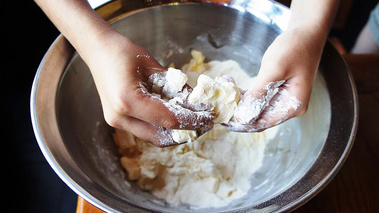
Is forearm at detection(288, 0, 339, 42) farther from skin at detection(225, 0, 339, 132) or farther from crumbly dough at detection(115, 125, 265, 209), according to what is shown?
crumbly dough at detection(115, 125, 265, 209)

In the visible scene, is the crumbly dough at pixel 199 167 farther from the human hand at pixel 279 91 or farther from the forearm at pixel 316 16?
the forearm at pixel 316 16

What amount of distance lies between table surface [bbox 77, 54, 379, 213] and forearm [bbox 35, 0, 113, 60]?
0.41 m

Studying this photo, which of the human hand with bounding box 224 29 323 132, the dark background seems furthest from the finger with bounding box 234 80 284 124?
the dark background

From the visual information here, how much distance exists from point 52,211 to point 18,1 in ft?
3.26

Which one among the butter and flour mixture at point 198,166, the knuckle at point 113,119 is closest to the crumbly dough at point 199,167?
the butter and flour mixture at point 198,166

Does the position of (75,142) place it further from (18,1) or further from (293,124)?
(18,1)

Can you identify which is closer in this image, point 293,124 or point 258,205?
point 258,205

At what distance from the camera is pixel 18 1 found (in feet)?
4.87

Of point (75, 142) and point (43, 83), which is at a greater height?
point (43, 83)

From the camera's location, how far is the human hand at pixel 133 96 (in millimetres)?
637

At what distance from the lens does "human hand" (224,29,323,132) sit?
2.39 ft

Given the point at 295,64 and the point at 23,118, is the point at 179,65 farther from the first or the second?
the point at 23,118

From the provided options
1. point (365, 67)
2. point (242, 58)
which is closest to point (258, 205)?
point (242, 58)

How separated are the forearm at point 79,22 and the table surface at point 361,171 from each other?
0.41 meters
